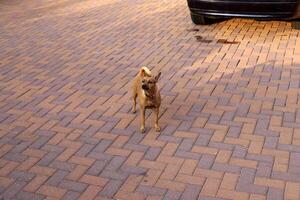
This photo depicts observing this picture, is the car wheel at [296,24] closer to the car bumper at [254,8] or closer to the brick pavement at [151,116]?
the brick pavement at [151,116]

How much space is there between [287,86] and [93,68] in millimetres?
2735

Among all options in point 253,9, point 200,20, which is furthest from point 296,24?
point 200,20

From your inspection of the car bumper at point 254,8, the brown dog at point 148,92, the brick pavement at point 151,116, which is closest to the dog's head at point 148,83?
the brown dog at point 148,92

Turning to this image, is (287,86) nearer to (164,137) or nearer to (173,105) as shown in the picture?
(173,105)

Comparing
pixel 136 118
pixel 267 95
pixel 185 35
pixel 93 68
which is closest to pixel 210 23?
pixel 185 35

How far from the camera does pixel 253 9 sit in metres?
6.79

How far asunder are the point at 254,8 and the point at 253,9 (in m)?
0.03

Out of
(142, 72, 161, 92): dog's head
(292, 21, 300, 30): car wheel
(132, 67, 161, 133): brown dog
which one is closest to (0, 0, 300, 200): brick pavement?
(292, 21, 300, 30): car wheel

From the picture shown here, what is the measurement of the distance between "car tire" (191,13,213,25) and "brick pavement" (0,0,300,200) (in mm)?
162

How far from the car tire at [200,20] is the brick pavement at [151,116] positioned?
0.16 metres

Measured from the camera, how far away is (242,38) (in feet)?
23.5

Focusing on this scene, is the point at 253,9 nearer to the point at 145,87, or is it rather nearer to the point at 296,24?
the point at 296,24

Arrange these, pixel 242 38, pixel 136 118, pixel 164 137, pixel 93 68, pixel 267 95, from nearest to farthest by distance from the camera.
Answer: pixel 164 137
pixel 136 118
pixel 267 95
pixel 93 68
pixel 242 38

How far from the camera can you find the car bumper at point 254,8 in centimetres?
662
